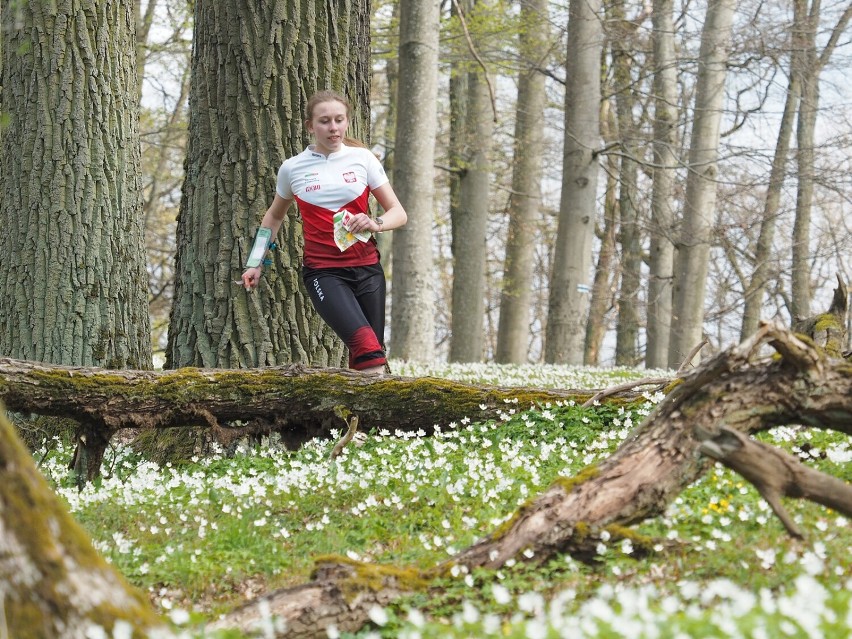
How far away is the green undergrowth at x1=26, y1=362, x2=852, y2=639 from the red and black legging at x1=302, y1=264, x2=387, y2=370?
620 millimetres

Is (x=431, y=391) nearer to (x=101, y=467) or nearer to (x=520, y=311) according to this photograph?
(x=101, y=467)

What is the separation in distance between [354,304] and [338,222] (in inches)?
25.9

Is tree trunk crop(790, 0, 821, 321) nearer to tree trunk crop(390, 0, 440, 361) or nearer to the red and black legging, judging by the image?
Answer: tree trunk crop(390, 0, 440, 361)

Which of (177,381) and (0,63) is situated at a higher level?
(0,63)

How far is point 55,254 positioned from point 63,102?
147 centimetres

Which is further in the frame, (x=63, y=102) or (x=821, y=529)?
(x=63, y=102)

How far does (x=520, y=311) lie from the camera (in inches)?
931

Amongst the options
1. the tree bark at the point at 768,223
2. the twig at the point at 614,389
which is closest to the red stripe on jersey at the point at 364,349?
the twig at the point at 614,389

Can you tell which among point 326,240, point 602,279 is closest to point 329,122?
point 326,240

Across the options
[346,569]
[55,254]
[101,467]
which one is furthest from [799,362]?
[55,254]

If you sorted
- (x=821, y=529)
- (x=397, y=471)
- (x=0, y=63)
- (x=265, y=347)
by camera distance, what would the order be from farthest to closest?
(x=0, y=63), (x=265, y=347), (x=397, y=471), (x=821, y=529)

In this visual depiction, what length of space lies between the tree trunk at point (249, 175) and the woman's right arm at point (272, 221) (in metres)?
0.42

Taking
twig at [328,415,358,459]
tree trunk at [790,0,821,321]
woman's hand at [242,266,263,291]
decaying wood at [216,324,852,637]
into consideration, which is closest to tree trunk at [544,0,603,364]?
tree trunk at [790,0,821,321]

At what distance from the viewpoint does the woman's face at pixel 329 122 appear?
707cm
